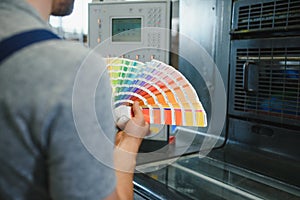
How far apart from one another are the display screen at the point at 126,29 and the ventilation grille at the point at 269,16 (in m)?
0.43

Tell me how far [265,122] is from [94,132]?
2.50 ft

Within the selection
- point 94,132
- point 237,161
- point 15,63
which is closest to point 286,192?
point 237,161

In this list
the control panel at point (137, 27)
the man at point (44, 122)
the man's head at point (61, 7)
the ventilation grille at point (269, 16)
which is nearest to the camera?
the man at point (44, 122)

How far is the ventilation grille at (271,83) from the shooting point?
2.93 feet

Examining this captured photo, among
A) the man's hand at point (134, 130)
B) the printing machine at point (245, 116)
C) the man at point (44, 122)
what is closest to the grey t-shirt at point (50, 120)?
the man at point (44, 122)

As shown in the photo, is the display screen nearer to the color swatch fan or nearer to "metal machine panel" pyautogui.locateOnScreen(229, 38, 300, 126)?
"metal machine panel" pyautogui.locateOnScreen(229, 38, 300, 126)

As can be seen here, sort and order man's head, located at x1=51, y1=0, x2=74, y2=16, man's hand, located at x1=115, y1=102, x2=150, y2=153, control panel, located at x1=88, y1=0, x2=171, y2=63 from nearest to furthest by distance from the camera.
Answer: man's head, located at x1=51, y1=0, x2=74, y2=16 < man's hand, located at x1=115, y1=102, x2=150, y2=153 < control panel, located at x1=88, y1=0, x2=171, y2=63

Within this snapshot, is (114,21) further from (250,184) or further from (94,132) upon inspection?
(94,132)

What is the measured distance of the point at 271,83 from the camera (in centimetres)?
96

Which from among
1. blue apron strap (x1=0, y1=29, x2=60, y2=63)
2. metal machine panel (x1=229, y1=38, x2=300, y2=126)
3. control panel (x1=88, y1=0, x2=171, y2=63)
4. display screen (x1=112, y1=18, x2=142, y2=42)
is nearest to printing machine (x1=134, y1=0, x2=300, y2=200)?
metal machine panel (x1=229, y1=38, x2=300, y2=126)

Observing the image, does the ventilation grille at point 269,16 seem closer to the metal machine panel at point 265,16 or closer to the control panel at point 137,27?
the metal machine panel at point 265,16

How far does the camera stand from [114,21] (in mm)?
1371

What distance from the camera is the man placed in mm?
343

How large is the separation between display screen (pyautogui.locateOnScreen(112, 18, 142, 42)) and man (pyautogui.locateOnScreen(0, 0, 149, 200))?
3.03ft
